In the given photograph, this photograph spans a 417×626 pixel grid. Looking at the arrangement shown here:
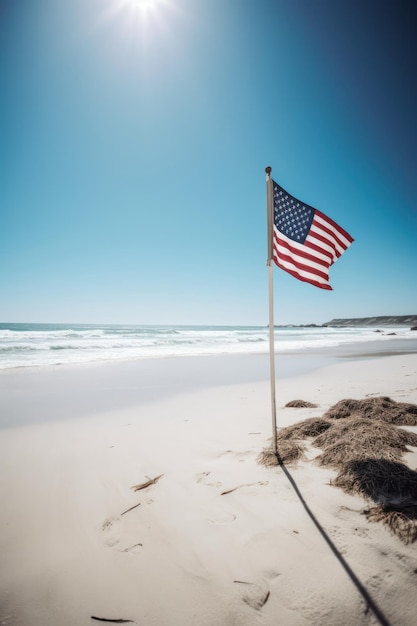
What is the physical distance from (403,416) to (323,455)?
7.64ft

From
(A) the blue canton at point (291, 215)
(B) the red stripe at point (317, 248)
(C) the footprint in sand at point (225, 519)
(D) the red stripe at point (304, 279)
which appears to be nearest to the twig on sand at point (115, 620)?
(C) the footprint in sand at point (225, 519)

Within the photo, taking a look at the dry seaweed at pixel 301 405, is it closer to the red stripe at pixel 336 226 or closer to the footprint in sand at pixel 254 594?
the red stripe at pixel 336 226

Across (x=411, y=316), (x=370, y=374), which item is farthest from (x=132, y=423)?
(x=411, y=316)

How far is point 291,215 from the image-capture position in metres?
4.71

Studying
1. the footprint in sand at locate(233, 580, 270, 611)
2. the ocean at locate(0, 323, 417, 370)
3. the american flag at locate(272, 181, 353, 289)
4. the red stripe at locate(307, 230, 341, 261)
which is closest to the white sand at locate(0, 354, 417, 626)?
the footprint in sand at locate(233, 580, 270, 611)

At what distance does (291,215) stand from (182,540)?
461cm

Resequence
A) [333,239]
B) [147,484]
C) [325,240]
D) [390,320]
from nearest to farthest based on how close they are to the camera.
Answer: [147,484], [325,240], [333,239], [390,320]

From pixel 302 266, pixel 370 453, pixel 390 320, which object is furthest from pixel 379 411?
pixel 390 320

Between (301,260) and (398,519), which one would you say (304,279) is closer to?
(301,260)

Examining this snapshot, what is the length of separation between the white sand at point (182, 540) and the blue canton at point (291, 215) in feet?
11.5

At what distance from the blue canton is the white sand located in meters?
3.51

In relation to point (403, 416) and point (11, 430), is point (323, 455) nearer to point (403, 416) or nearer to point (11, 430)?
point (403, 416)

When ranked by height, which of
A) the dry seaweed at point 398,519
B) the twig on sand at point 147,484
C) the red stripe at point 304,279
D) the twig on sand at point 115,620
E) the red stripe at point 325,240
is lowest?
the twig on sand at point 147,484

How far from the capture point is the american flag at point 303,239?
464 cm
